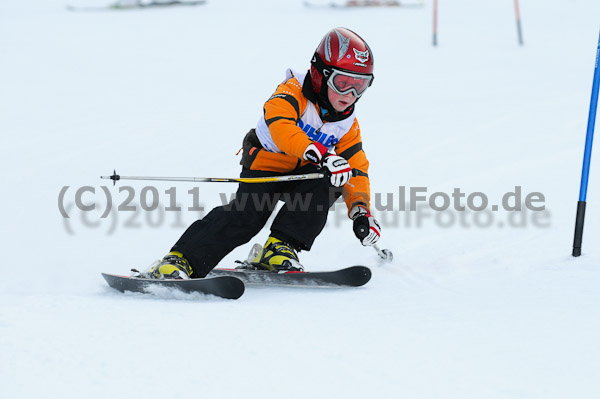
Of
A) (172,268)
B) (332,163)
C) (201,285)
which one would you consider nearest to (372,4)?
(332,163)

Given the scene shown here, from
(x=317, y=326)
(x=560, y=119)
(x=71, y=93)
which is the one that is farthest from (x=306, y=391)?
(x=71, y=93)

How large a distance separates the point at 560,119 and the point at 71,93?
246 inches

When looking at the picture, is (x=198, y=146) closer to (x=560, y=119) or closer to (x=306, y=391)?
(x=560, y=119)

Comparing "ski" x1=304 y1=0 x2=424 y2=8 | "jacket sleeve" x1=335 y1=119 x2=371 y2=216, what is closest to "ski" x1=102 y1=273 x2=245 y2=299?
"jacket sleeve" x1=335 y1=119 x2=371 y2=216

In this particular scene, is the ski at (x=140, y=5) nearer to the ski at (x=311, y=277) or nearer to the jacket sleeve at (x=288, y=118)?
the jacket sleeve at (x=288, y=118)

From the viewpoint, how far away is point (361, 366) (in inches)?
81.7

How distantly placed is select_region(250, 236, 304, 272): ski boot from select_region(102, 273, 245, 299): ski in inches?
21.2

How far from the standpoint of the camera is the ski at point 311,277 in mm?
3326

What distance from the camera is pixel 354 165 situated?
3805mm

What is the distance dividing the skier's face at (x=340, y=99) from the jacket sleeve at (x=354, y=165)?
242mm

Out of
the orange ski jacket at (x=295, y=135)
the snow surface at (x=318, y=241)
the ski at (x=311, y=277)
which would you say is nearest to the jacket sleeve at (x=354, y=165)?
the orange ski jacket at (x=295, y=135)

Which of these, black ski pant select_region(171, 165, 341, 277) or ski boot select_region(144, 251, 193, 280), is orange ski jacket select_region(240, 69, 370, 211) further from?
ski boot select_region(144, 251, 193, 280)

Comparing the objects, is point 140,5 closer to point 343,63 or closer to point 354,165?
point 354,165

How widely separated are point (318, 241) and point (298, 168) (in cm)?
104
